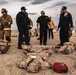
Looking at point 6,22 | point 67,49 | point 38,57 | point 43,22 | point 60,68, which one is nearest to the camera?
point 60,68

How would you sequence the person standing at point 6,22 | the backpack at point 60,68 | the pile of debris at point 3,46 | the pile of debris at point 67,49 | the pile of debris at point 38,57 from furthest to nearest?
1. the person standing at point 6,22
2. the pile of debris at point 67,49
3. the pile of debris at point 3,46
4. the pile of debris at point 38,57
5. the backpack at point 60,68

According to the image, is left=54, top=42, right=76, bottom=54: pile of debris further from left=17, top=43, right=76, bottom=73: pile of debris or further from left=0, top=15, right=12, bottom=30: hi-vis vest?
left=0, top=15, right=12, bottom=30: hi-vis vest

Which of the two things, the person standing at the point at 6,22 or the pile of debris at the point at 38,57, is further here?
the person standing at the point at 6,22

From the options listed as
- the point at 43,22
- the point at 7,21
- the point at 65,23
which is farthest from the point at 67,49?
the point at 7,21

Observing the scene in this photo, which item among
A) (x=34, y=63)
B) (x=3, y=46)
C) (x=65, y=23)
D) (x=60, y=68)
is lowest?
(x=60, y=68)

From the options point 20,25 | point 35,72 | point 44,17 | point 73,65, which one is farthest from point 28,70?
point 44,17

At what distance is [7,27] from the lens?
12.5 metres

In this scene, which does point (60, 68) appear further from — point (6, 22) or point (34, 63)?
point (6, 22)

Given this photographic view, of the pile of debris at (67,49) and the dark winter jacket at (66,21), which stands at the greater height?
the dark winter jacket at (66,21)

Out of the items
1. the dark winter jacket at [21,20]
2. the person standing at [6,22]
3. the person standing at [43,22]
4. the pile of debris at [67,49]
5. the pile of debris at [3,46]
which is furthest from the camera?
the person standing at [43,22]

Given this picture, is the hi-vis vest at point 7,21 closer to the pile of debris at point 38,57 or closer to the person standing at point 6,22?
the person standing at point 6,22

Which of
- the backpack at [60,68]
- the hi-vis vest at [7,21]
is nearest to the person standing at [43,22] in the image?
the hi-vis vest at [7,21]

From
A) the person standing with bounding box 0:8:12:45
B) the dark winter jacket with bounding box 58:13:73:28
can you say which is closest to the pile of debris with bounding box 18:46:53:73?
the person standing with bounding box 0:8:12:45

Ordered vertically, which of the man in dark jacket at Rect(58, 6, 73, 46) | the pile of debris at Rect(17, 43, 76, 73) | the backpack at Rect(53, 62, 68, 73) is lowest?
the backpack at Rect(53, 62, 68, 73)
